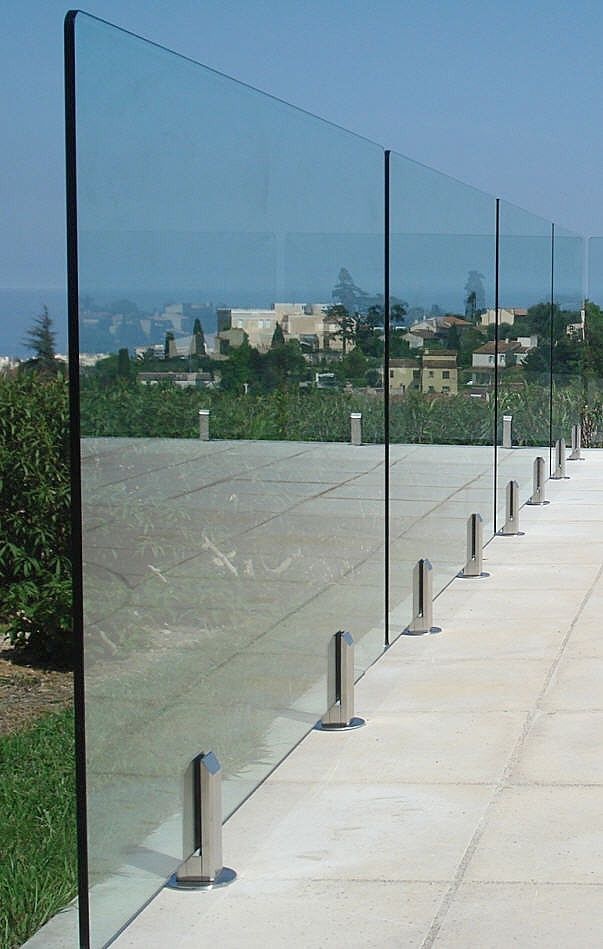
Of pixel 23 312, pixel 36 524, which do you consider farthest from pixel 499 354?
pixel 23 312

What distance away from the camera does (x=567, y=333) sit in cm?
1669

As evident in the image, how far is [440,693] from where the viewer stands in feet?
24.0

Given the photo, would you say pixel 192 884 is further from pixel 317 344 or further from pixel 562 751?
pixel 317 344

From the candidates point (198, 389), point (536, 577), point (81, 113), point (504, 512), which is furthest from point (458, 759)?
point (504, 512)

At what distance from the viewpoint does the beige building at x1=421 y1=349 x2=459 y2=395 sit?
9000 mm

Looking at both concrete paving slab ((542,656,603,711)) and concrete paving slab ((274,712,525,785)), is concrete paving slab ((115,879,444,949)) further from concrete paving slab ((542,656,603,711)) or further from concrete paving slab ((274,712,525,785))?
concrete paving slab ((542,656,603,711))

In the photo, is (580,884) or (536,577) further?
(536,577)

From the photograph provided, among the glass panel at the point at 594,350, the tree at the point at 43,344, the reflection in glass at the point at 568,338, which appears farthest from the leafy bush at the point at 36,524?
the glass panel at the point at 594,350

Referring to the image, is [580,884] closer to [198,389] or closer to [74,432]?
[198,389]

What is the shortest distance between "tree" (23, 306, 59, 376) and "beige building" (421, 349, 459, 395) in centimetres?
211

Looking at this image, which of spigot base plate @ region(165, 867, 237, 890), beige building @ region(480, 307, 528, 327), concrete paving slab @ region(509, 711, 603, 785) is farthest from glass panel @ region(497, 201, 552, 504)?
spigot base plate @ region(165, 867, 237, 890)

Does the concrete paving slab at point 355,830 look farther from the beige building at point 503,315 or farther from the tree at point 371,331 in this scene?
the beige building at point 503,315

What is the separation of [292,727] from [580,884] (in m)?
1.55

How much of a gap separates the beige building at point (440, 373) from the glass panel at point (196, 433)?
2.09 metres
